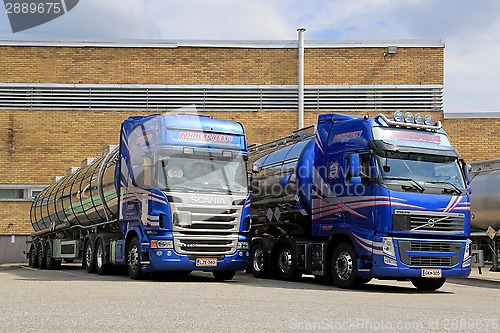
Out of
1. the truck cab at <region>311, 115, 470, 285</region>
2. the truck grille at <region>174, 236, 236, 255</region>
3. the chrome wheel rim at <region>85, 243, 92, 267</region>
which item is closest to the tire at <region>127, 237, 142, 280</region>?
the truck grille at <region>174, 236, 236, 255</region>

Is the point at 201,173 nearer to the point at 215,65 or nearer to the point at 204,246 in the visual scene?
the point at 204,246

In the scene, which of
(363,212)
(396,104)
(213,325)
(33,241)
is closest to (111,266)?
(363,212)

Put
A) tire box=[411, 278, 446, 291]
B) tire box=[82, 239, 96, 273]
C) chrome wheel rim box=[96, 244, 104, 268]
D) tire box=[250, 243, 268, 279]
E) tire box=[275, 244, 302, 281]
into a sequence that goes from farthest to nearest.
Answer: tire box=[82, 239, 96, 273] → chrome wheel rim box=[96, 244, 104, 268] → tire box=[250, 243, 268, 279] → tire box=[275, 244, 302, 281] → tire box=[411, 278, 446, 291]

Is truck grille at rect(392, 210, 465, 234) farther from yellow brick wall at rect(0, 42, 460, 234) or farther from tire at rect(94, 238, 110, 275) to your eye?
yellow brick wall at rect(0, 42, 460, 234)

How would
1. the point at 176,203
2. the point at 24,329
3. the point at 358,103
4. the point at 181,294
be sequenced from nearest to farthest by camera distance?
the point at 24,329 < the point at 181,294 < the point at 176,203 < the point at 358,103

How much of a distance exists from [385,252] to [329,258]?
81.6 inches

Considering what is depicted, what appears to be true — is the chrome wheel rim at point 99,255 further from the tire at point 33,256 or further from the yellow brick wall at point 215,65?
the yellow brick wall at point 215,65

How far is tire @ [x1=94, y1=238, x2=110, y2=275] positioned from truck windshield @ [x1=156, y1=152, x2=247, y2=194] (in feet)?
14.4

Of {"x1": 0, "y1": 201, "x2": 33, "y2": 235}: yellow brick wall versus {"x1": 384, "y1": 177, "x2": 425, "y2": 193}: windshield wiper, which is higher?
{"x1": 384, "y1": 177, "x2": 425, "y2": 193}: windshield wiper

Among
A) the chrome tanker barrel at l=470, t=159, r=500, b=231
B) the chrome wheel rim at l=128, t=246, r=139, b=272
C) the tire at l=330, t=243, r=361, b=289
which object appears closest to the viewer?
the tire at l=330, t=243, r=361, b=289

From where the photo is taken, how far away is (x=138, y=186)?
1791 centimetres

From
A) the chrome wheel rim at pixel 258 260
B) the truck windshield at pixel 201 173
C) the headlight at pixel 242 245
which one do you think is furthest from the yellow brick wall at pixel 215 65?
the headlight at pixel 242 245

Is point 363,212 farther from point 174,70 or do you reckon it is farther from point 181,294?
point 174,70

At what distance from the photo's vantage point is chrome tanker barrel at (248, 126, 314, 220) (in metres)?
18.5
